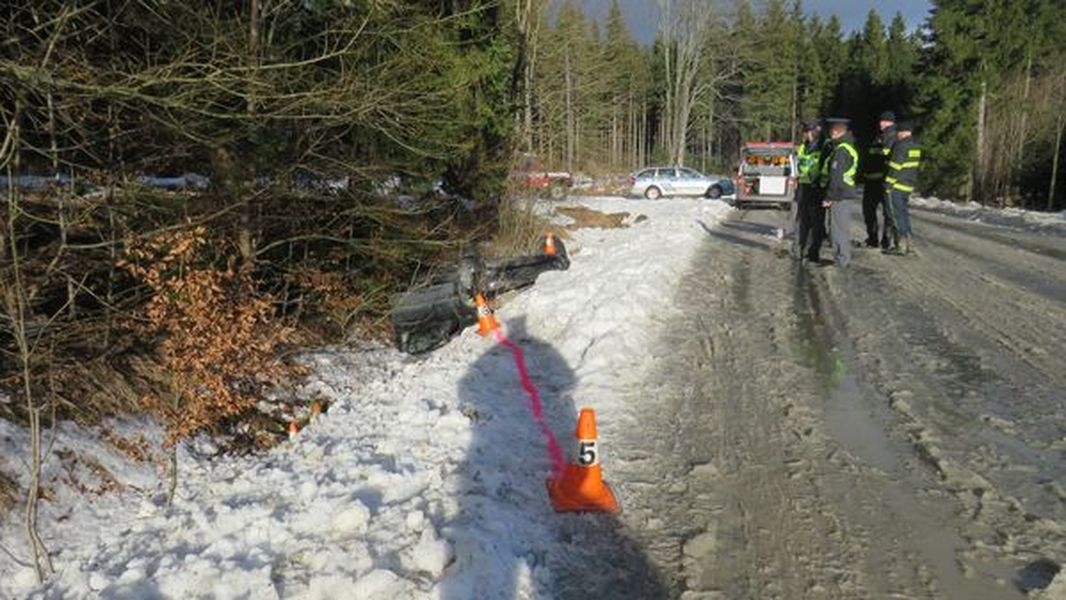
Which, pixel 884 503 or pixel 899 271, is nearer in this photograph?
pixel 884 503

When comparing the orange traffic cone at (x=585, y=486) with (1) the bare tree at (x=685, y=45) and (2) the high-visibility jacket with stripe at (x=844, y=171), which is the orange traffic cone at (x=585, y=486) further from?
(1) the bare tree at (x=685, y=45)

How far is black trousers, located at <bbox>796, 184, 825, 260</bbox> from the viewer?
1191 cm

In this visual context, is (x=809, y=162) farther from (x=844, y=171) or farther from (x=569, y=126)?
(x=569, y=126)

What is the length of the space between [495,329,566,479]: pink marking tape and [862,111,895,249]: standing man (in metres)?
7.65

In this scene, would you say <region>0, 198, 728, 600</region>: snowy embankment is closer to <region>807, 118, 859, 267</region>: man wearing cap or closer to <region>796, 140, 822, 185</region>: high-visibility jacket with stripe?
<region>807, 118, 859, 267</region>: man wearing cap

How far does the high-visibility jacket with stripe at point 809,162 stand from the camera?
12016mm

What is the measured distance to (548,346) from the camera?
7.84 m

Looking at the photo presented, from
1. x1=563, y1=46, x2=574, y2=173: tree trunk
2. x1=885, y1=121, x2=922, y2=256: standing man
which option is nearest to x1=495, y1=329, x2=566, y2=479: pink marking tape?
x1=885, y1=121, x2=922, y2=256: standing man

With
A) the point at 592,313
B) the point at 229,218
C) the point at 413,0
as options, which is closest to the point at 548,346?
the point at 592,313

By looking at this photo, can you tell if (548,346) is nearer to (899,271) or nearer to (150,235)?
(150,235)

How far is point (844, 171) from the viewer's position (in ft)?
36.6

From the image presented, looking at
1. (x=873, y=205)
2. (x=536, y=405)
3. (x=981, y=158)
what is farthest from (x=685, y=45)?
(x=536, y=405)

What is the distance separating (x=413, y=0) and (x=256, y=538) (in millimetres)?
7589

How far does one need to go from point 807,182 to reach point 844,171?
1.04m
